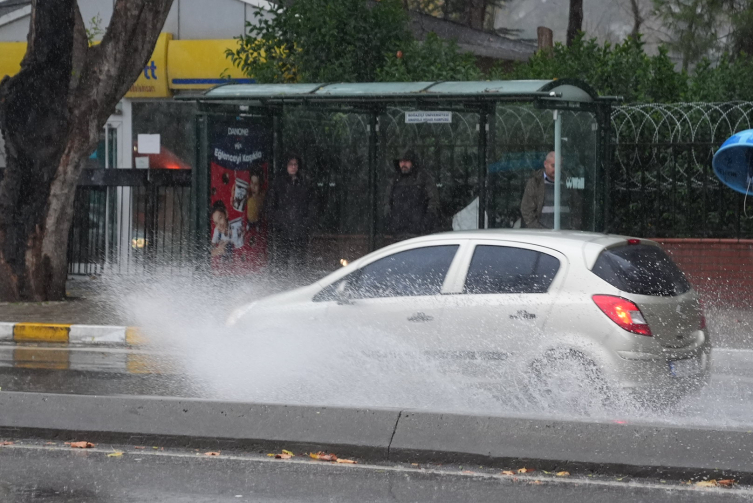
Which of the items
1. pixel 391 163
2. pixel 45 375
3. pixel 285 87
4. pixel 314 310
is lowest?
pixel 45 375

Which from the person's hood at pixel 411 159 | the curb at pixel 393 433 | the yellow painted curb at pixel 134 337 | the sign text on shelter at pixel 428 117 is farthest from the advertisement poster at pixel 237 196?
the curb at pixel 393 433

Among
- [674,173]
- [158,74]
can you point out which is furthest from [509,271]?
[158,74]

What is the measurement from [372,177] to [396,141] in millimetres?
699

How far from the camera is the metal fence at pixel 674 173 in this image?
48.1ft

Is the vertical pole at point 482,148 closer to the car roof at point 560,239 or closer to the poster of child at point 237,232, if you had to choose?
the poster of child at point 237,232

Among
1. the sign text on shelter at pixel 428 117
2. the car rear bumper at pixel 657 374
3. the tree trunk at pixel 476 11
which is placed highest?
the tree trunk at pixel 476 11

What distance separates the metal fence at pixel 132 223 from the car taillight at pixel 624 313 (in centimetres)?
969

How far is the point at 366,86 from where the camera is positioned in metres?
14.6

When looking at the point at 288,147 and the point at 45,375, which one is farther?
the point at 288,147

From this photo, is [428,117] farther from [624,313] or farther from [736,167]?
[624,313]

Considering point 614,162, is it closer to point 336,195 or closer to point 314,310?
point 336,195

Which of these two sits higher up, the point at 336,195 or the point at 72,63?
the point at 72,63

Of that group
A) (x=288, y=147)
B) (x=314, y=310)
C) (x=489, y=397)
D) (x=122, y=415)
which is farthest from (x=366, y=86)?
(x=122, y=415)

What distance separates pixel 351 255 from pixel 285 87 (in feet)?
9.09
